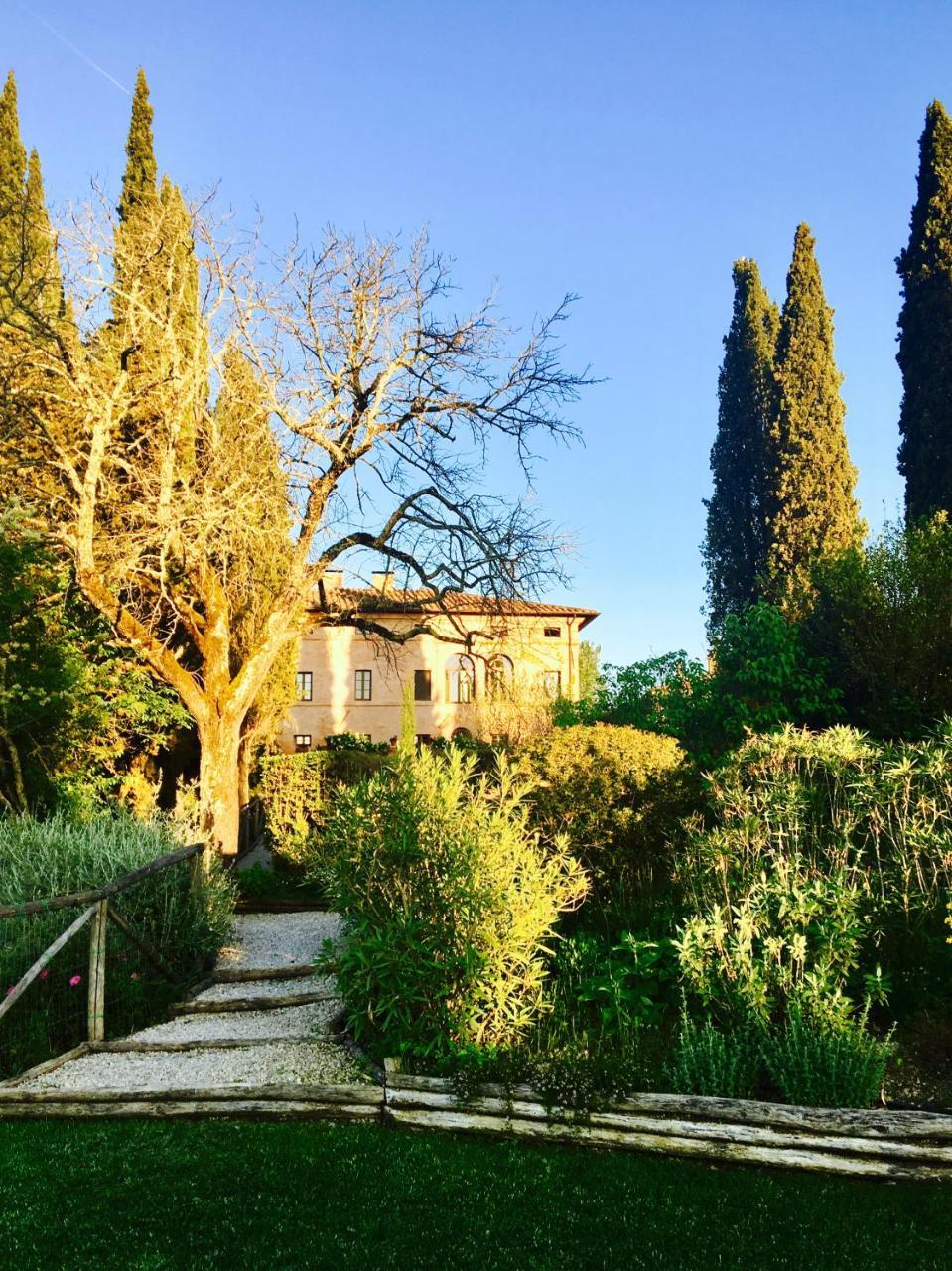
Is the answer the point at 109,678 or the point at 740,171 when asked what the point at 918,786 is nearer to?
the point at 740,171

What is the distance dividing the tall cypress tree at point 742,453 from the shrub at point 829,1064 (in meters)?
24.9

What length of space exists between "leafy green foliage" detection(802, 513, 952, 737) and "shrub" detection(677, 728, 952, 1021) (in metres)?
5.27

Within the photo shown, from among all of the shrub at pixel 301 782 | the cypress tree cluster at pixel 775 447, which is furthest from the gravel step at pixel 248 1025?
the cypress tree cluster at pixel 775 447

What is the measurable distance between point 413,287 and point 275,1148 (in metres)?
12.6

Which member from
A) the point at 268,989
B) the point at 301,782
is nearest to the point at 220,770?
the point at 301,782

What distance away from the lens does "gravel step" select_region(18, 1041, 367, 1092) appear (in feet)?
17.9

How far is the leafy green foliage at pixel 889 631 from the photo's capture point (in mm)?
12055

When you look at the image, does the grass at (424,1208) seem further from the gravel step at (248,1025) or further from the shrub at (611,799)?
the shrub at (611,799)

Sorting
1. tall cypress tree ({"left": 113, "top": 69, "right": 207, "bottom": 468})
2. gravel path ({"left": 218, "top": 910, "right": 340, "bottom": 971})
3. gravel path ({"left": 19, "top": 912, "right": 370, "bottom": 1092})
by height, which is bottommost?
gravel path ({"left": 218, "top": 910, "right": 340, "bottom": 971})

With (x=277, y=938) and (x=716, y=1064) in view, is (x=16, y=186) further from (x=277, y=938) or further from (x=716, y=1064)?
(x=716, y=1064)

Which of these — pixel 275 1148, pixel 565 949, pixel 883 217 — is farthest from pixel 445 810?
pixel 883 217

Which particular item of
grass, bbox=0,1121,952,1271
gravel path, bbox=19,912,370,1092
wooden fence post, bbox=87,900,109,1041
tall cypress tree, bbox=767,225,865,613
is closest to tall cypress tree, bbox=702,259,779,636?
tall cypress tree, bbox=767,225,865,613

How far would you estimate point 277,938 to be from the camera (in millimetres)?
10445

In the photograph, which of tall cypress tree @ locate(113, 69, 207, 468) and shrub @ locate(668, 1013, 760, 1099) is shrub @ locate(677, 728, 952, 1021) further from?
tall cypress tree @ locate(113, 69, 207, 468)
